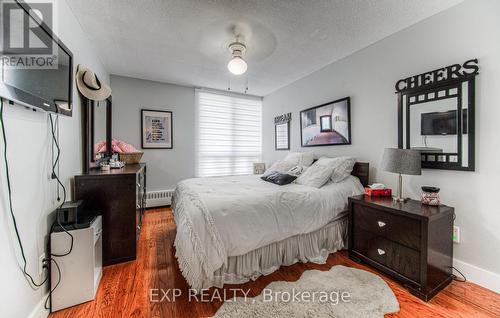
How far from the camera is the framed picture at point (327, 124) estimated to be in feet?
9.38

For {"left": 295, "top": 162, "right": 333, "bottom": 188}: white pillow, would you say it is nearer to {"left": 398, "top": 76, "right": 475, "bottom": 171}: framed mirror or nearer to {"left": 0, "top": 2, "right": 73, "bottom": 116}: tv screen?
{"left": 398, "top": 76, "right": 475, "bottom": 171}: framed mirror

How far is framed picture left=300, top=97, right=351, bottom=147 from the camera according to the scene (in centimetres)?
286

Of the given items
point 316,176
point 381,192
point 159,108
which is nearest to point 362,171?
point 381,192

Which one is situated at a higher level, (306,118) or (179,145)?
(306,118)

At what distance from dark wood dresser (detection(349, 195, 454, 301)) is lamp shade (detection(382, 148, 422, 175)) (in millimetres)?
311

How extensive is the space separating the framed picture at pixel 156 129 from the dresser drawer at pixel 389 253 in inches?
138

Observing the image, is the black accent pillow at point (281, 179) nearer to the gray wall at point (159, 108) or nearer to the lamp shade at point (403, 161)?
the lamp shade at point (403, 161)

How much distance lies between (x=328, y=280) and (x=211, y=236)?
1065mm

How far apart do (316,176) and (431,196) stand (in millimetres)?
1056

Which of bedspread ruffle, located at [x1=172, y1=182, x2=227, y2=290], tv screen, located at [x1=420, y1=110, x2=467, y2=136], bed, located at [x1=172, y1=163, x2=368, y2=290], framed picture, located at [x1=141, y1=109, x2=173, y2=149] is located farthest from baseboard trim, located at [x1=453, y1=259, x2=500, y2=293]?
framed picture, located at [x1=141, y1=109, x2=173, y2=149]

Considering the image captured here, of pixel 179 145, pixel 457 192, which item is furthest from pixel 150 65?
pixel 457 192

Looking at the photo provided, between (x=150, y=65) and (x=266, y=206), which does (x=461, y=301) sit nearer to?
(x=266, y=206)

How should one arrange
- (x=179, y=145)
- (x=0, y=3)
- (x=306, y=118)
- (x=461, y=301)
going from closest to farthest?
(x=0, y=3), (x=461, y=301), (x=306, y=118), (x=179, y=145)

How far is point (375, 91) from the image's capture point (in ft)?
8.21
